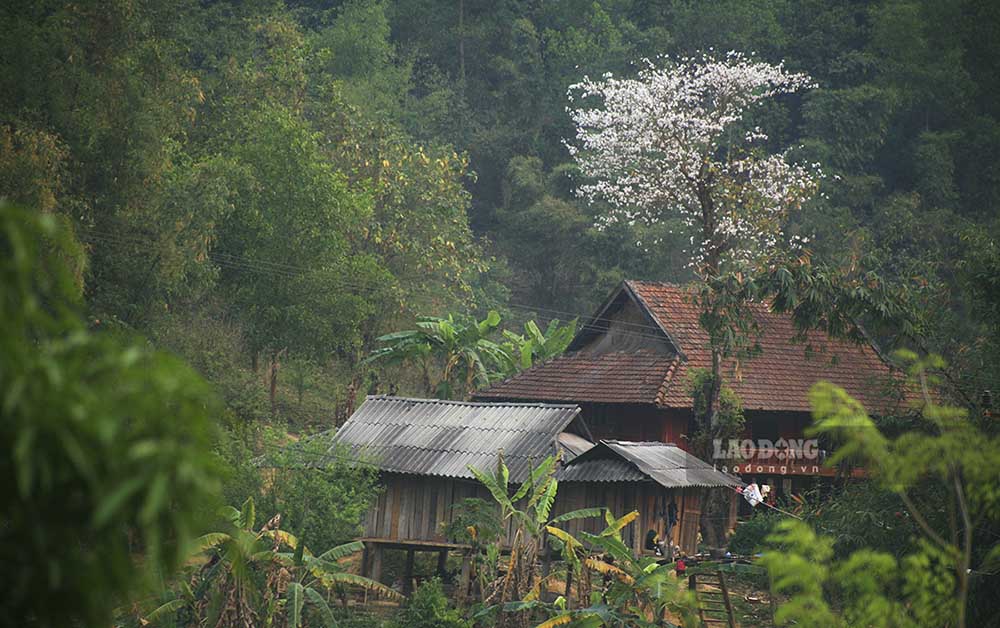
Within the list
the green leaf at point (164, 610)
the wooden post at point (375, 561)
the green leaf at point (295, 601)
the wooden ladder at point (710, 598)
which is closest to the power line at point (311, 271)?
the wooden ladder at point (710, 598)

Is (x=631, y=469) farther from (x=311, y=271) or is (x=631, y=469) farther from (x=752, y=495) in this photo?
(x=311, y=271)

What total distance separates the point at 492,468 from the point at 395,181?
61.3ft

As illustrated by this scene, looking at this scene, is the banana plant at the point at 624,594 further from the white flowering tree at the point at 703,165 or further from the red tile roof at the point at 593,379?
the white flowering tree at the point at 703,165

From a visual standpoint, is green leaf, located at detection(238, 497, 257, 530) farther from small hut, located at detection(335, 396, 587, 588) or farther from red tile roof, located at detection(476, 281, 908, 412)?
red tile roof, located at detection(476, 281, 908, 412)

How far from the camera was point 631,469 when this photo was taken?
19.1 m

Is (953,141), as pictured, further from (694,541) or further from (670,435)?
(694,541)

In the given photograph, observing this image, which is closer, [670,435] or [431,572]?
[431,572]

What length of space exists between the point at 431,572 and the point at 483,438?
10.3ft

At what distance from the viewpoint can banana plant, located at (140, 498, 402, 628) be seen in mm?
15164

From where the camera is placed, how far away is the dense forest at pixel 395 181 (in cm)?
2136

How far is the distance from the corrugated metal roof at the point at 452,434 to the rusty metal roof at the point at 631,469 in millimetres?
726

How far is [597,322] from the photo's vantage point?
29.0m

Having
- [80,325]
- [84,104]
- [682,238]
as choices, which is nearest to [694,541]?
[84,104]

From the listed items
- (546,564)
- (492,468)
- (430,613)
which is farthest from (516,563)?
(492,468)
